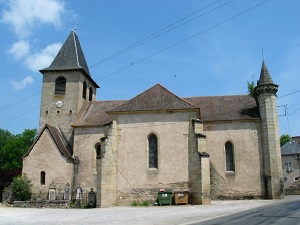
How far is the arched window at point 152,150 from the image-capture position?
82.4ft

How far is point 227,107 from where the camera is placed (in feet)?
105

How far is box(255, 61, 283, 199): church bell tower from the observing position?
28.2 m

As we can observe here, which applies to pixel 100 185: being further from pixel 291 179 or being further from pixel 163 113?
pixel 291 179

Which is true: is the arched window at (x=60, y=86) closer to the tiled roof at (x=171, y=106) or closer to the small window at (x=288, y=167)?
the tiled roof at (x=171, y=106)

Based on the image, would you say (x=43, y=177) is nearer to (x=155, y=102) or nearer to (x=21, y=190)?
(x=21, y=190)

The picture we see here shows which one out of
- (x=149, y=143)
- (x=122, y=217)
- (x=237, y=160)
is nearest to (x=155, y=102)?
(x=149, y=143)

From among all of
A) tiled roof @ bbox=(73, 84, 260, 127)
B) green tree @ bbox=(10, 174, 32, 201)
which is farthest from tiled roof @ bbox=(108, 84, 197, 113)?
green tree @ bbox=(10, 174, 32, 201)

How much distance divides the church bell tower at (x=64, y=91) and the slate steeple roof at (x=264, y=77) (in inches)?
708

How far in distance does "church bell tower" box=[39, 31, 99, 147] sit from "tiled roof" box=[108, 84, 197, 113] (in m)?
9.76

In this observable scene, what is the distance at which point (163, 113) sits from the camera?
83.9 feet

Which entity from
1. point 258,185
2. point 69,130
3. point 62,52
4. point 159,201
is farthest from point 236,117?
point 62,52

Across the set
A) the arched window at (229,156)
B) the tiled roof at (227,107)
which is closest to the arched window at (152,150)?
the tiled roof at (227,107)

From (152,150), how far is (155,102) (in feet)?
12.3

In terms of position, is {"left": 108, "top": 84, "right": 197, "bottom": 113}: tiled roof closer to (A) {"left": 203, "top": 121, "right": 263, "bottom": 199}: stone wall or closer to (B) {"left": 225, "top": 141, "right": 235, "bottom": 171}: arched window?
(A) {"left": 203, "top": 121, "right": 263, "bottom": 199}: stone wall
